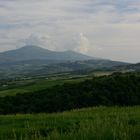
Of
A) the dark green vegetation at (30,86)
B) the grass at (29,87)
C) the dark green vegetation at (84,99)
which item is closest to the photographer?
the dark green vegetation at (84,99)

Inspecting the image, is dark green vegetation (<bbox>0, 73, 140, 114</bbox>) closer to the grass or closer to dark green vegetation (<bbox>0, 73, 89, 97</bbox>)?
dark green vegetation (<bbox>0, 73, 89, 97</bbox>)

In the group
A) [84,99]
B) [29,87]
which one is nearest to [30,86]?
[29,87]

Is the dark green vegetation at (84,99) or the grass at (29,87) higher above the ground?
the dark green vegetation at (84,99)

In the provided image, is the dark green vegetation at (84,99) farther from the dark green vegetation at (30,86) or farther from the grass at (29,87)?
the grass at (29,87)

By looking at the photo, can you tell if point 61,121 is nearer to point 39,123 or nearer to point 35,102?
point 39,123

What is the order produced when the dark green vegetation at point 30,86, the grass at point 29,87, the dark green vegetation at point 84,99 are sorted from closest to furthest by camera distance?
1. the dark green vegetation at point 84,99
2. the dark green vegetation at point 30,86
3. the grass at point 29,87

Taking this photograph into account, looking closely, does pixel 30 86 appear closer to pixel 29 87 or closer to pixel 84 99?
pixel 29 87

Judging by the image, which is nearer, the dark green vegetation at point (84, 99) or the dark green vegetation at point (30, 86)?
the dark green vegetation at point (84, 99)

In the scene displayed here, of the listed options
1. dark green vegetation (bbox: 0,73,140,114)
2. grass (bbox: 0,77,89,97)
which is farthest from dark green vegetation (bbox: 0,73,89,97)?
dark green vegetation (bbox: 0,73,140,114)

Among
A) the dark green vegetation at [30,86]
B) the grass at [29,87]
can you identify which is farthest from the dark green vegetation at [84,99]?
the grass at [29,87]

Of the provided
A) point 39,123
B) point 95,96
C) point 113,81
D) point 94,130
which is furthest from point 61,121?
point 113,81

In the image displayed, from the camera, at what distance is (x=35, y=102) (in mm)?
58031

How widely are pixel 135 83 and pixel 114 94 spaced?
9328 mm

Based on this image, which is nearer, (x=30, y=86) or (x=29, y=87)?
(x=29, y=87)
